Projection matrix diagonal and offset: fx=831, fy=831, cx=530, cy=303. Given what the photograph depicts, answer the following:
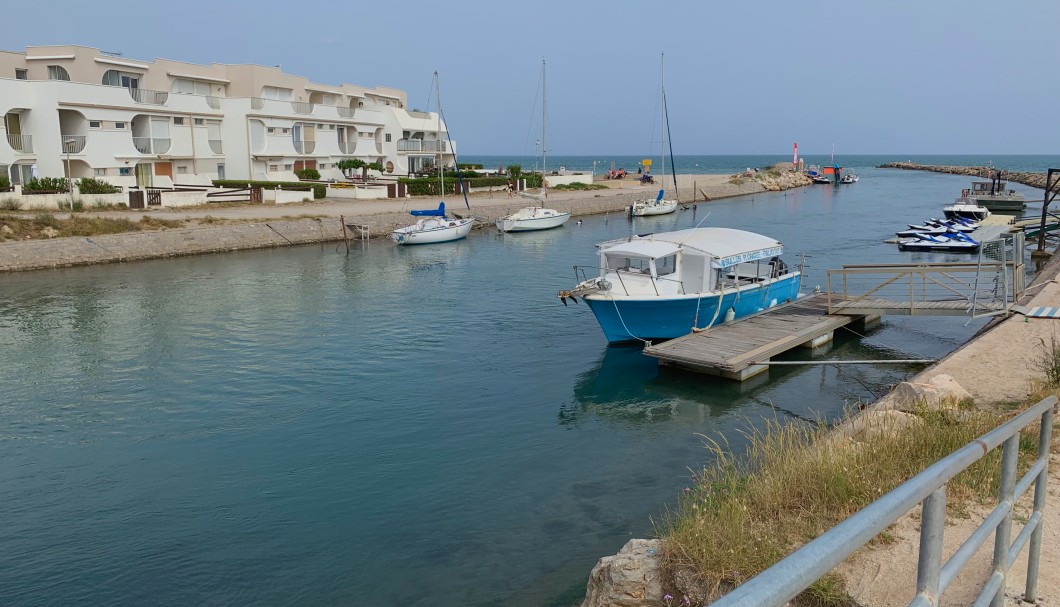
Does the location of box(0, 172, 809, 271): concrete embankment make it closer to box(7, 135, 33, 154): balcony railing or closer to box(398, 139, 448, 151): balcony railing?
box(7, 135, 33, 154): balcony railing

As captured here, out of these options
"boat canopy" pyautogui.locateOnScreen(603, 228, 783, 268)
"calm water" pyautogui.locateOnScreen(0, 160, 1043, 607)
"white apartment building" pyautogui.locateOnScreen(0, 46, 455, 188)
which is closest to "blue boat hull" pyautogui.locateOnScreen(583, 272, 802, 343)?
"calm water" pyautogui.locateOnScreen(0, 160, 1043, 607)

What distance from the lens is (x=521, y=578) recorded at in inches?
441

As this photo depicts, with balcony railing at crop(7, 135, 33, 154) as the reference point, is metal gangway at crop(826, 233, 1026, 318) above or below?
below

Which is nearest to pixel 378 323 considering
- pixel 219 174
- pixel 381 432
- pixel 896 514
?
pixel 381 432

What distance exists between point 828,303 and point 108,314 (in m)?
24.2

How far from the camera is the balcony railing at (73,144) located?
4909cm

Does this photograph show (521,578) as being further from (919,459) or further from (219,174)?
(219,174)

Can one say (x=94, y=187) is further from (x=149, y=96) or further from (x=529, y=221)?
(x=529, y=221)

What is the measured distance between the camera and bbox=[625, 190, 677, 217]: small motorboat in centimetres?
6856

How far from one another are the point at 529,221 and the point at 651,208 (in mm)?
16349

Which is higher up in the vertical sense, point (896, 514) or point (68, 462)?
point (896, 514)

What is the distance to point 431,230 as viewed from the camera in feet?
163

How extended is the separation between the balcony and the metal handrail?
5735cm

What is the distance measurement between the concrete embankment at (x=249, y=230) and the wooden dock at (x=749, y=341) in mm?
30199
